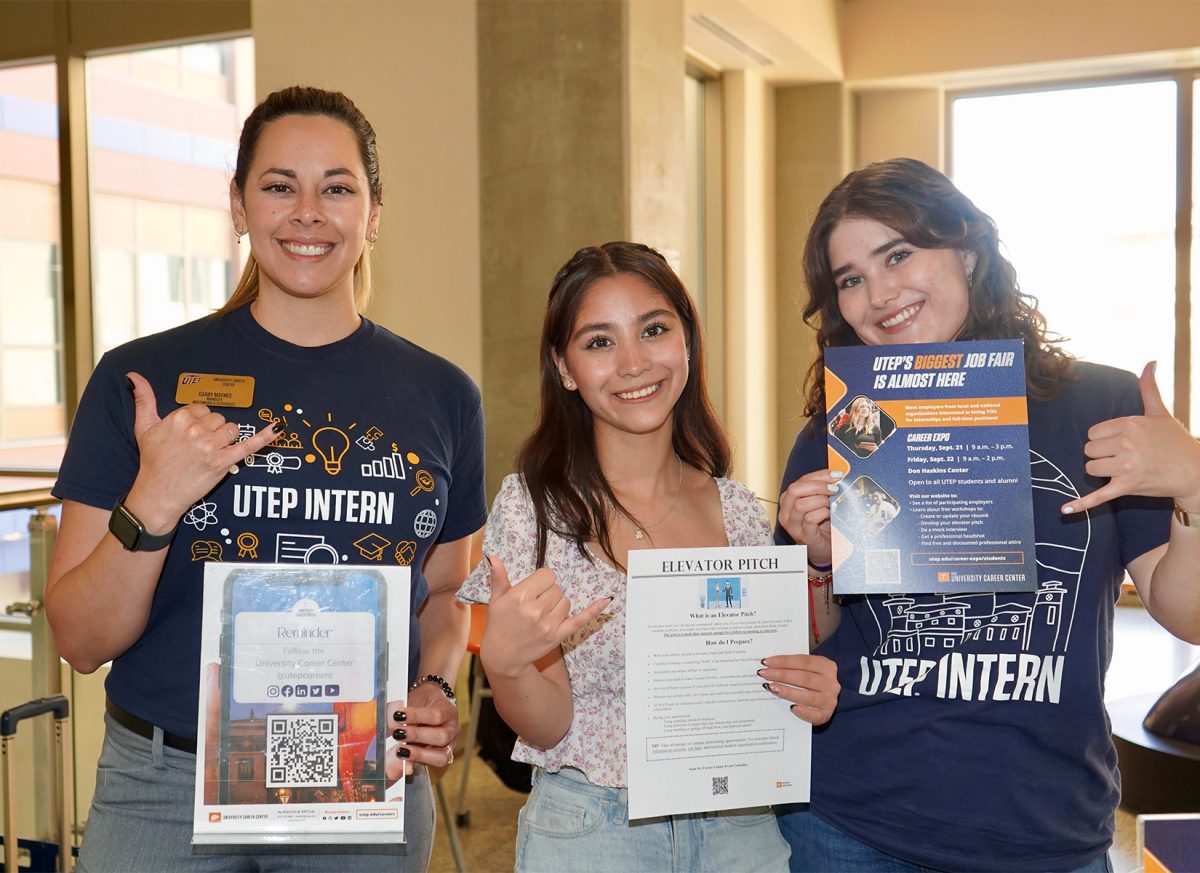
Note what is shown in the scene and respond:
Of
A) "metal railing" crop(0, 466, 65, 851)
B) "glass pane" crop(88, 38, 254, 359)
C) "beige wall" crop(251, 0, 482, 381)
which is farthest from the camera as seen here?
"glass pane" crop(88, 38, 254, 359)

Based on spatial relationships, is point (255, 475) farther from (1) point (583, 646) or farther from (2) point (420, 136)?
(2) point (420, 136)

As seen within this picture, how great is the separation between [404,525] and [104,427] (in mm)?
448

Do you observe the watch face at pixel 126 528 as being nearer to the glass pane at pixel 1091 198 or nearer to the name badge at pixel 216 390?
the name badge at pixel 216 390

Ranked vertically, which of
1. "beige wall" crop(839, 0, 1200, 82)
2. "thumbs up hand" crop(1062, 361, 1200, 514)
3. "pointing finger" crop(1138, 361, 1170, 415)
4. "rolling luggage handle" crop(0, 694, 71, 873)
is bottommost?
"rolling luggage handle" crop(0, 694, 71, 873)

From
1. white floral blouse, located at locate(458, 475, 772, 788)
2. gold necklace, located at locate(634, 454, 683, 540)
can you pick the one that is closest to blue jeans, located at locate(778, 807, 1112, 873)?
white floral blouse, located at locate(458, 475, 772, 788)

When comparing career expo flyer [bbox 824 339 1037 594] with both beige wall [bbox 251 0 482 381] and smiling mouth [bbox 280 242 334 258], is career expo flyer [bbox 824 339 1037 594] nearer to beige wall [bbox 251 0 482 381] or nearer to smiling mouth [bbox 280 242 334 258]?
smiling mouth [bbox 280 242 334 258]

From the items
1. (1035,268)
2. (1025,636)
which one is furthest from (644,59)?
(1035,268)

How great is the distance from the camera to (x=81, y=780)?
3.31m

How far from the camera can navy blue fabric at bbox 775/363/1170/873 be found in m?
1.53

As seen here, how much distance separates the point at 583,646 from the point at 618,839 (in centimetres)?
28

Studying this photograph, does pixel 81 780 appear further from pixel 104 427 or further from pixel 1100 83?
pixel 1100 83

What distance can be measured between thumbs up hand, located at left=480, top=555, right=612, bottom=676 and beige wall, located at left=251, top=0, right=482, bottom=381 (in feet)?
11.8

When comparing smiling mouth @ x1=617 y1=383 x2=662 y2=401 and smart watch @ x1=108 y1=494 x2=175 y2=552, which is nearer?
smart watch @ x1=108 y1=494 x2=175 y2=552

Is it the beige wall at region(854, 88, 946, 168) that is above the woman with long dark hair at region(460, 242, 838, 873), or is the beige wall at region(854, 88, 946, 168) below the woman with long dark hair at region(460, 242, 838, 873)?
above
